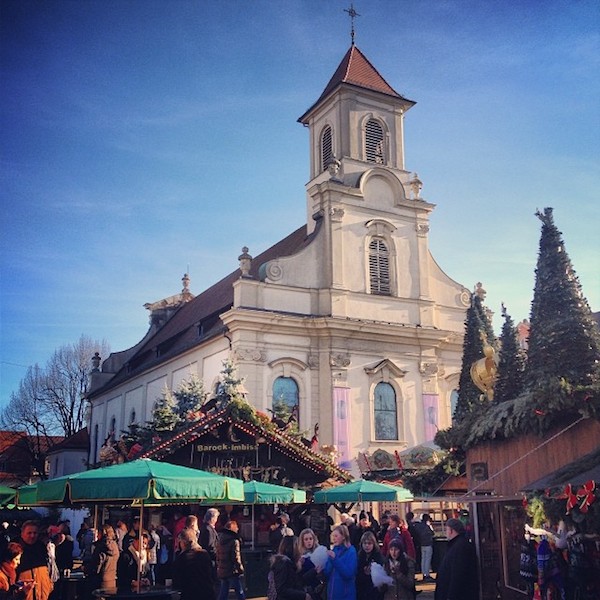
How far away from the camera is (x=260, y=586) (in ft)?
49.7

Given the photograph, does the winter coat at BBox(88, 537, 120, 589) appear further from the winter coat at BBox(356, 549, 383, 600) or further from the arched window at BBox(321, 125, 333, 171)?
the arched window at BBox(321, 125, 333, 171)

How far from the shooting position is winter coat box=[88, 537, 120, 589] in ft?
34.5

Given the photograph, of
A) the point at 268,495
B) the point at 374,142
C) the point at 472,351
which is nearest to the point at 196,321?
the point at 374,142

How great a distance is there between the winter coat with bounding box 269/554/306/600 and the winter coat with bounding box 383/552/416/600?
146 cm

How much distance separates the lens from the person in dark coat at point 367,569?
8797 mm

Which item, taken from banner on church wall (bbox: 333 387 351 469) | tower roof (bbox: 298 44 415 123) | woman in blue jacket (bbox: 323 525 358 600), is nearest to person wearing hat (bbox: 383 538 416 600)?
woman in blue jacket (bbox: 323 525 358 600)

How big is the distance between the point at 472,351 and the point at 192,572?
1128 cm

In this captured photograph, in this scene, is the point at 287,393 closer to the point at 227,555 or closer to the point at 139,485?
the point at 227,555

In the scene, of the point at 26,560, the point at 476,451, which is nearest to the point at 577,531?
the point at 476,451

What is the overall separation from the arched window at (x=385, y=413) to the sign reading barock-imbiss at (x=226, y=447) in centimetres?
1169

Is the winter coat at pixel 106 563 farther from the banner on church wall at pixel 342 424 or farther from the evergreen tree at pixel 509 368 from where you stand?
the banner on church wall at pixel 342 424

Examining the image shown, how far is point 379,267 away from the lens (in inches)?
1208

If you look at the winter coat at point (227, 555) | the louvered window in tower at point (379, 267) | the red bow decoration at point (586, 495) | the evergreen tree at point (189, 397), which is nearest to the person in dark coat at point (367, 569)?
the winter coat at point (227, 555)

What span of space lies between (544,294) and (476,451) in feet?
10.7
